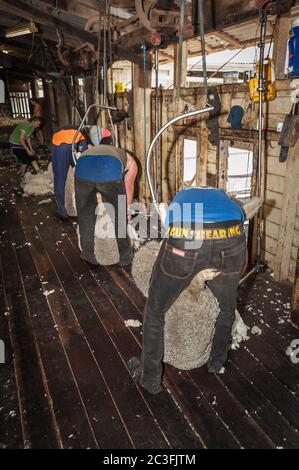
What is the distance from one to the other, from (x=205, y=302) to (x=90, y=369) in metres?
1.08

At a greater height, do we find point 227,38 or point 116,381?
point 227,38

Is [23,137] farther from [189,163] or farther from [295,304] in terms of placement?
[295,304]

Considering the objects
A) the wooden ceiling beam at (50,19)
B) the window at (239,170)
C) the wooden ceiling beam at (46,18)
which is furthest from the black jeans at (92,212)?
the window at (239,170)

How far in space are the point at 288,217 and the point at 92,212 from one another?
2.25 meters

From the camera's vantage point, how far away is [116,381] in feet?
7.74

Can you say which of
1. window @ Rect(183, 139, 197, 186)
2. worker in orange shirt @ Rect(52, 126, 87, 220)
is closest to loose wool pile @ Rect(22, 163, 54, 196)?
worker in orange shirt @ Rect(52, 126, 87, 220)

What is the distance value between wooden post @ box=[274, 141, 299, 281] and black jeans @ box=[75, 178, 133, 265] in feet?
5.98

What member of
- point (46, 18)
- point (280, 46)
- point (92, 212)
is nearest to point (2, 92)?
point (46, 18)

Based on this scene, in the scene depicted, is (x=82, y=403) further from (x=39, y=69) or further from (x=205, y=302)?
(x=39, y=69)

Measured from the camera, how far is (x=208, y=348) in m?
2.42

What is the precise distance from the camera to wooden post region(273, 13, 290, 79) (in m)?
3.26
